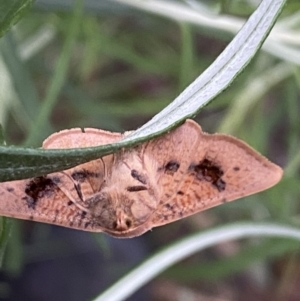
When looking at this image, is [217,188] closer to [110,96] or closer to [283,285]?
[110,96]

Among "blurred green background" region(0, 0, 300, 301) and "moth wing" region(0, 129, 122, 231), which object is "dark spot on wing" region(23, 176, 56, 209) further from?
"blurred green background" region(0, 0, 300, 301)

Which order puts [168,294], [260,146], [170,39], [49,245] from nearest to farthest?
[260,146], [49,245], [170,39], [168,294]

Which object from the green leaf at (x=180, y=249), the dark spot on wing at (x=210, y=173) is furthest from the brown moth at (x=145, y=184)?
the green leaf at (x=180, y=249)

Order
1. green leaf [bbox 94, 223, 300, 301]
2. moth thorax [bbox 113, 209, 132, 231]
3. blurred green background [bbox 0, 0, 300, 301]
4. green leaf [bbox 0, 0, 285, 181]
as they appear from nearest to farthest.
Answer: green leaf [bbox 0, 0, 285, 181], moth thorax [bbox 113, 209, 132, 231], green leaf [bbox 94, 223, 300, 301], blurred green background [bbox 0, 0, 300, 301]

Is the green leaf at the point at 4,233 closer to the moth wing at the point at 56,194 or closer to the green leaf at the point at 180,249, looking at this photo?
the moth wing at the point at 56,194

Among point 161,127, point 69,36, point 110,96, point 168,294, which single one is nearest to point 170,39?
point 110,96

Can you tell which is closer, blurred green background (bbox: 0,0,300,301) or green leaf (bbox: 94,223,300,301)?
green leaf (bbox: 94,223,300,301)

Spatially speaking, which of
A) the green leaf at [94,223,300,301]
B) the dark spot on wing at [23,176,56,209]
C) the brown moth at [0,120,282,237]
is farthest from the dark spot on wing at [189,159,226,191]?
the green leaf at [94,223,300,301]

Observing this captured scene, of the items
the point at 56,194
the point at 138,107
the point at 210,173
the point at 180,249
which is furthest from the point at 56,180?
the point at 138,107

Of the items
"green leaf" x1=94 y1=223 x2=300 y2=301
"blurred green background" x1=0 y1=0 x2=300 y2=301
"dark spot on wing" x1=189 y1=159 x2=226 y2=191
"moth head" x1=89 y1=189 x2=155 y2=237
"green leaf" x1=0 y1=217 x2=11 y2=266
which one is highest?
"blurred green background" x1=0 y1=0 x2=300 y2=301

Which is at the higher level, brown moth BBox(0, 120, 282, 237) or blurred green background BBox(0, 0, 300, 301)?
blurred green background BBox(0, 0, 300, 301)
